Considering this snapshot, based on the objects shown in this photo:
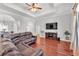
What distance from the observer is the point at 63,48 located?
2.03 metres

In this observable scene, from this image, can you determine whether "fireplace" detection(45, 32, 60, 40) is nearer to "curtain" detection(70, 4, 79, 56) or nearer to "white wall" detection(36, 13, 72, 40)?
"white wall" detection(36, 13, 72, 40)

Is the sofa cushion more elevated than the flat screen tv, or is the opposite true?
the flat screen tv

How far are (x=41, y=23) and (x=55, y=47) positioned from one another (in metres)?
0.56

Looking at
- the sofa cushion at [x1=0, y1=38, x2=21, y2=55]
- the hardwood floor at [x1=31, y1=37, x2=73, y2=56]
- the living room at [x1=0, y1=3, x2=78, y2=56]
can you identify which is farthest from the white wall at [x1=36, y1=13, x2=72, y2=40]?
the sofa cushion at [x1=0, y1=38, x2=21, y2=55]

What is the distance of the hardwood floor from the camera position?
203 centimetres

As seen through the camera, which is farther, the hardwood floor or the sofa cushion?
the hardwood floor

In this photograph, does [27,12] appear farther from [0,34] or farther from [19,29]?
[0,34]

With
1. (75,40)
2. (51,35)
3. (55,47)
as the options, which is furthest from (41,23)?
(75,40)

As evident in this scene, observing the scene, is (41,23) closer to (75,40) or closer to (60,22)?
(60,22)

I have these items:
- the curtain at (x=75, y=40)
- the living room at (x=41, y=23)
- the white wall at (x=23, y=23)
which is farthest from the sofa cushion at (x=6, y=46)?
the curtain at (x=75, y=40)

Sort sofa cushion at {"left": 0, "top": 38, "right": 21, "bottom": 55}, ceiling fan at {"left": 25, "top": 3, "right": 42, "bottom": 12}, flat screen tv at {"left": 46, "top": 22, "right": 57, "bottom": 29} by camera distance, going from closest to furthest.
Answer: sofa cushion at {"left": 0, "top": 38, "right": 21, "bottom": 55}
ceiling fan at {"left": 25, "top": 3, "right": 42, "bottom": 12}
flat screen tv at {"left": 46, "top": 22, "right": 57, "bottom": 29}

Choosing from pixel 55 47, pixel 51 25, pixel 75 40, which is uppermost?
pixel 51 25

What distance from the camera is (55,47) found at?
2061 millimetres

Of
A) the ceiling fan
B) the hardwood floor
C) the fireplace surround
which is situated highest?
the ceiling fan
